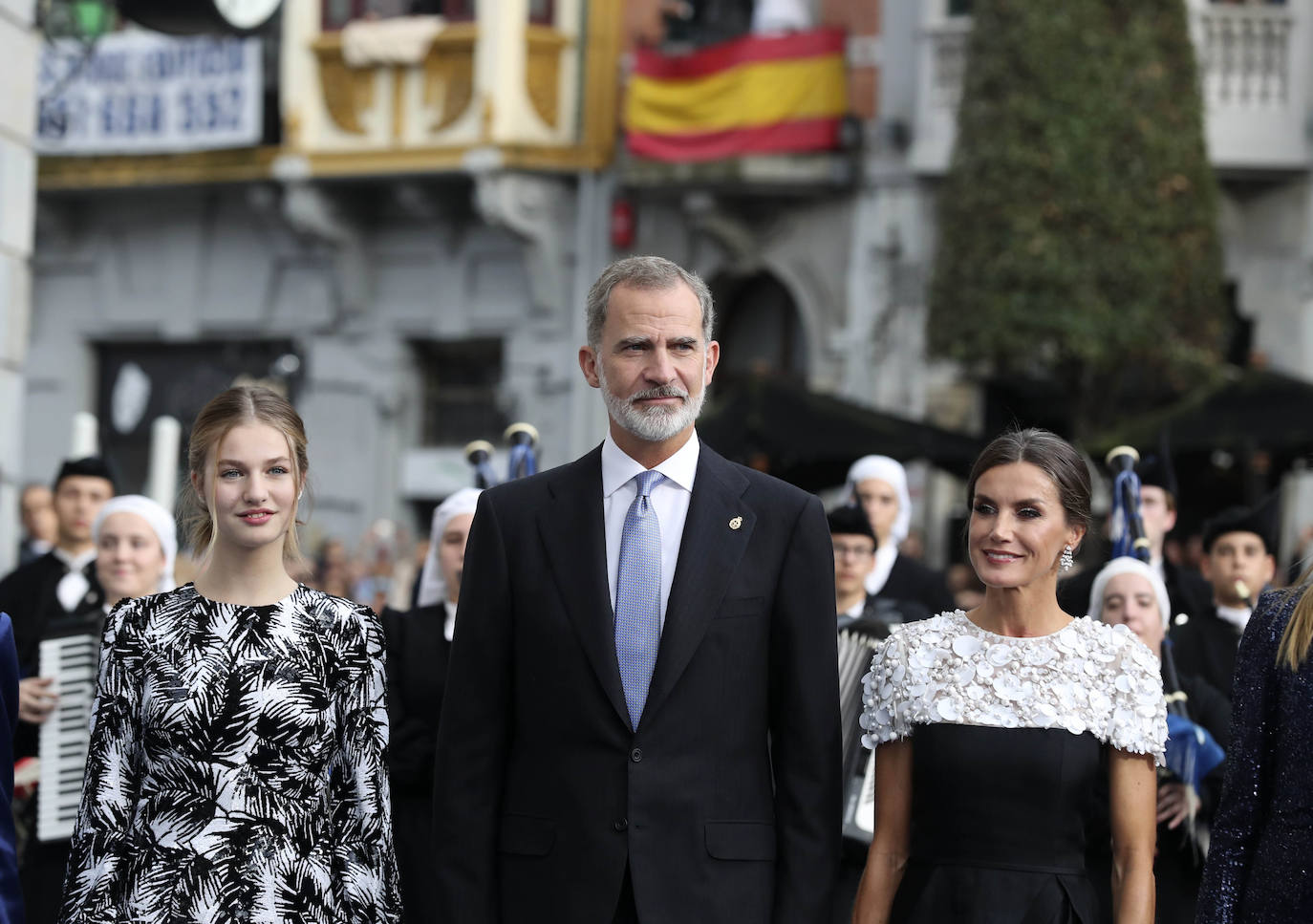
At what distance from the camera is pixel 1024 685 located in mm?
4688

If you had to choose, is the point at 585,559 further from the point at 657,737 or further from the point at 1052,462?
the point at 1052,462

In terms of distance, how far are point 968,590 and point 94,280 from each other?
42.7 ft

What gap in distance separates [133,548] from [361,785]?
2.56m

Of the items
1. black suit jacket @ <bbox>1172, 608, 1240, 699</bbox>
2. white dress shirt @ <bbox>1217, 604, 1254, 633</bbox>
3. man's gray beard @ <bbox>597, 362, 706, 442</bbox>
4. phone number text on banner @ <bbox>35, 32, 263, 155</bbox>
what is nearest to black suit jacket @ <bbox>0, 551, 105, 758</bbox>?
man's gray beard @ <bbox>597, 362, 706, 442</bbox>

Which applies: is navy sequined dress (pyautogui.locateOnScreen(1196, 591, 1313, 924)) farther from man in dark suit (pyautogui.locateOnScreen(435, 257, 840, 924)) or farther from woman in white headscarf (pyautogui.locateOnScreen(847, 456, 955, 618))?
woman in white headscarf (pyautogui.locateOnScreen(847, 456, 955, 618))

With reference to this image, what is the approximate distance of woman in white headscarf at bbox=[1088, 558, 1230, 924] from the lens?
21.3 feet

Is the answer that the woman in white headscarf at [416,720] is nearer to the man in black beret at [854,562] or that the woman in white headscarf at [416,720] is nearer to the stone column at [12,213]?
the man in black beret at [854,562]

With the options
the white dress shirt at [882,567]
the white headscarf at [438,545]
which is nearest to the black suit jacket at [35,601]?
the white headscarf at [438,545]

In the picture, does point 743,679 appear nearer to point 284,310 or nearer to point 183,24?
point 183,24

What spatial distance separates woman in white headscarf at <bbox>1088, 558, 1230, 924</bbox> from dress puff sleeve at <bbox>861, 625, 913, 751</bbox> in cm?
186

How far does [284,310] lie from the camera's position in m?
21.5

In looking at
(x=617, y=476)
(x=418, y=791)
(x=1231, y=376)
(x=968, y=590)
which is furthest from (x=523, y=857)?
(x=1231, y=376)

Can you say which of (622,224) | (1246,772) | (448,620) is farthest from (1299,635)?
(622,224)

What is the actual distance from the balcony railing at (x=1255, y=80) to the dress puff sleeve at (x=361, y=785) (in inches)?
532
